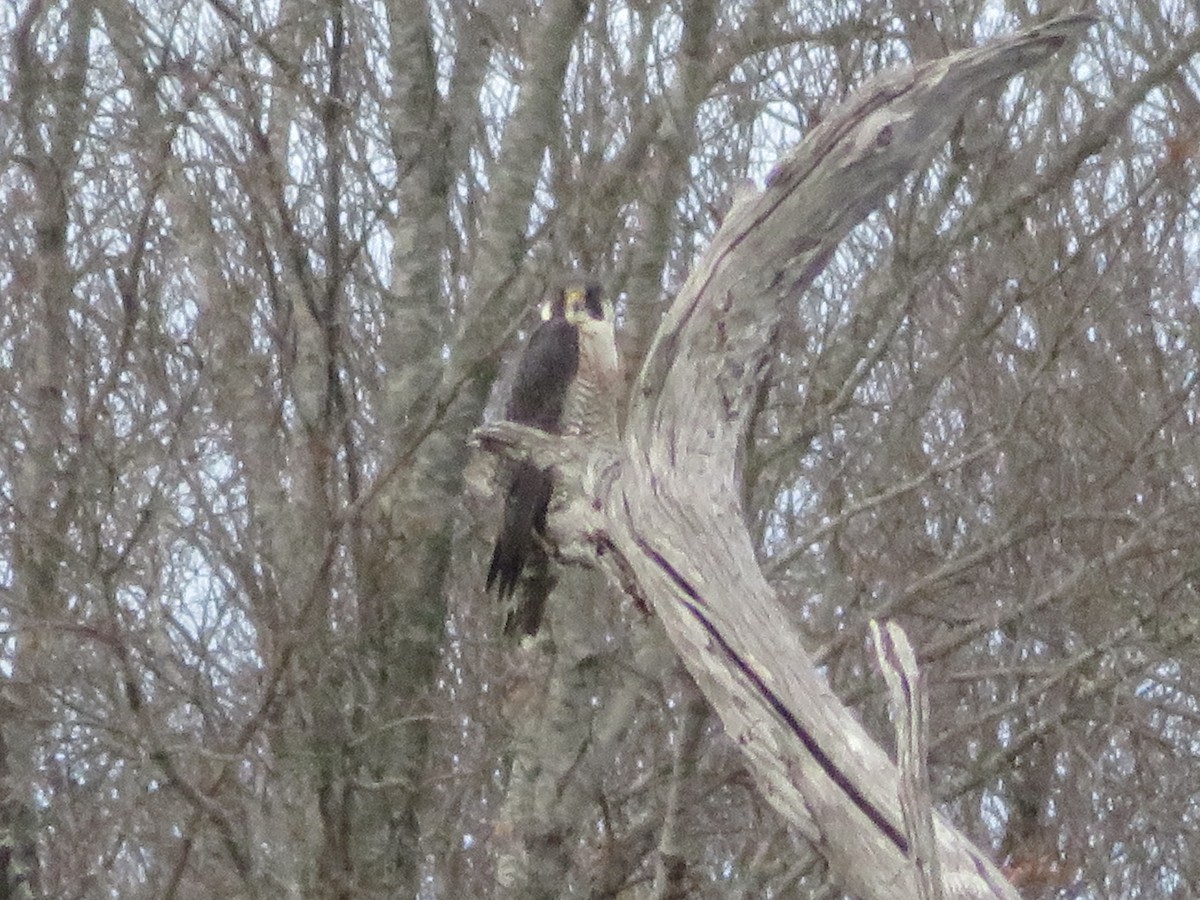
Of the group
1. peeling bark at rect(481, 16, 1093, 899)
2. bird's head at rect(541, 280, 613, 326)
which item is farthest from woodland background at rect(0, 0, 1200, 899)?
peeling bark at rect(481, 16, 1093, 899)

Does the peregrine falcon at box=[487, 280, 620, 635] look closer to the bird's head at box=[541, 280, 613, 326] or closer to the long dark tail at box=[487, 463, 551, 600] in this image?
the bird's head at box=[541, 280, 613, 326]

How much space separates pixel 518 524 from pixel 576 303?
948 mm

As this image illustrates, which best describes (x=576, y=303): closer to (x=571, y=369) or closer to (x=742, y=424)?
(x=571, y=369)

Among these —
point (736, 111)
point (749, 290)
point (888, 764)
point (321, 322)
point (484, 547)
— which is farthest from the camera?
point (484, 547)

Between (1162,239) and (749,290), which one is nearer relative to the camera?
(749,290)

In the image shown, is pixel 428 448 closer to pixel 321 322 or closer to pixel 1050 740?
pixel 321 322

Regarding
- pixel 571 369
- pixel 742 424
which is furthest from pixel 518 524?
pixel 742 424

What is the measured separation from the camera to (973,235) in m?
5.29

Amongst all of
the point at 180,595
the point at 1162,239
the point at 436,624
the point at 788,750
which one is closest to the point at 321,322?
the point at 436,624

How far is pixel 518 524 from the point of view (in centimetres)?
471

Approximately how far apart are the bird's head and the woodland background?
12cm

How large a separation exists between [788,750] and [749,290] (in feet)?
3.51

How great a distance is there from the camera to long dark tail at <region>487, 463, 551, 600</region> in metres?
4.54

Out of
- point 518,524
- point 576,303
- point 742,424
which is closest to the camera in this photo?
point 742,424
